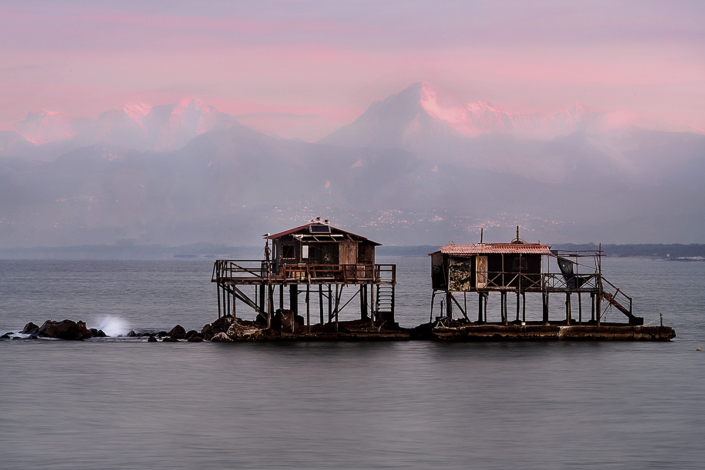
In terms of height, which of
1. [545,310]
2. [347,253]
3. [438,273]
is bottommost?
[545,310]

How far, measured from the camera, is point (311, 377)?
45281 mm

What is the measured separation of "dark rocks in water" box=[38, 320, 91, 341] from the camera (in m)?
58.9

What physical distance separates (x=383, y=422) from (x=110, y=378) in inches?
655

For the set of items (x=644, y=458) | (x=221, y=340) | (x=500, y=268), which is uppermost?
(x=500, y=268)

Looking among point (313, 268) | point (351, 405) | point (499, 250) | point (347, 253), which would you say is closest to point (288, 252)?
point (313, 268)

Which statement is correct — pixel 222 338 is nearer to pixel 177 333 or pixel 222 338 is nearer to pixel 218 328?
pixel 218 328

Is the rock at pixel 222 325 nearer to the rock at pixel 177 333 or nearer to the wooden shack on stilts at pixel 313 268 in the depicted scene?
the wooden shack on stilts at pixel 313 268

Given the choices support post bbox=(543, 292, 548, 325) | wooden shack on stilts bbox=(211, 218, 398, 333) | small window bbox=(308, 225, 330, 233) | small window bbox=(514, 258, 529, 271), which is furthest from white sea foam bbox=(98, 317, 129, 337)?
support post bbox=(543, 292, 548, 325)

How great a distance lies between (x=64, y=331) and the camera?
2319 inches

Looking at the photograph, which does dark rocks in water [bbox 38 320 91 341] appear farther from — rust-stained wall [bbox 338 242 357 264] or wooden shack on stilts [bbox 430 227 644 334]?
wooden shack on stilts [bbox 430 227 644 334]

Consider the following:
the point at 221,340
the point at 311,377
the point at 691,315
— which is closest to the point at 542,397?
the point at 311,377

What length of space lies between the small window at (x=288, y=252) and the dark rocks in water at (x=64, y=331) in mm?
15663

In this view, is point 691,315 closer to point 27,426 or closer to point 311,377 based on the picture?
point 311,377

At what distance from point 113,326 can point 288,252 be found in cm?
2726
